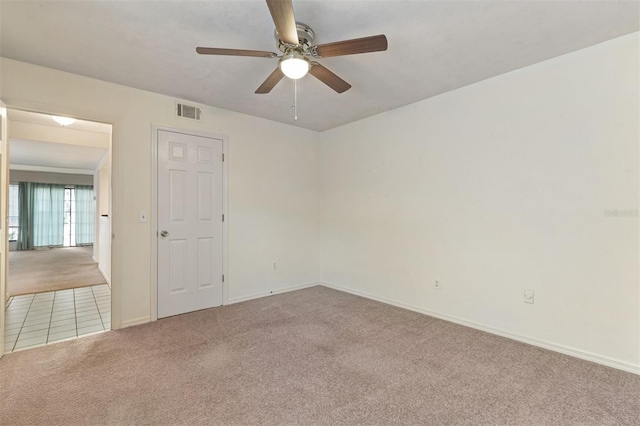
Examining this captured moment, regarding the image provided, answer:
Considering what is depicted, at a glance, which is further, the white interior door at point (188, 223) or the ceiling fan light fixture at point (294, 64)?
the white interior door at point (188, 223)

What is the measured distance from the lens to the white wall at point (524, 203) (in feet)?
7.41

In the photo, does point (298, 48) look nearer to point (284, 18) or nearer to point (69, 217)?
point (284, 18)

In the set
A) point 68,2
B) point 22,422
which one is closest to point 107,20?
point 68,2

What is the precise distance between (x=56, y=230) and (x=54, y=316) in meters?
8.55

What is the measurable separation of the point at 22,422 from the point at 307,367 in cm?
172

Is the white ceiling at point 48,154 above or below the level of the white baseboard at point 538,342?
above

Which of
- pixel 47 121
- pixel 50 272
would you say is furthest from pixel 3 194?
pixel 50 272

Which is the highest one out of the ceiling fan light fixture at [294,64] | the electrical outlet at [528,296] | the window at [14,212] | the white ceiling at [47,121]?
the white ceiling at [47,121]

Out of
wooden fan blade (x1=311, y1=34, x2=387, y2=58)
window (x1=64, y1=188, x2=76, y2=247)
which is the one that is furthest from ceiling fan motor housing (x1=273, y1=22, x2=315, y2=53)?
window (x1=64, y1=188, x2=76, y2=247)

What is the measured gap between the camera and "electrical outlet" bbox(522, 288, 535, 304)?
2.65 meters

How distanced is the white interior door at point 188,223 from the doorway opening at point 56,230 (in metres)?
0.81

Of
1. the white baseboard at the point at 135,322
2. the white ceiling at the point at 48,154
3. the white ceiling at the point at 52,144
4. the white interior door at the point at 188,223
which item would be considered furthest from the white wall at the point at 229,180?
the white ceiling at the point at 48,154

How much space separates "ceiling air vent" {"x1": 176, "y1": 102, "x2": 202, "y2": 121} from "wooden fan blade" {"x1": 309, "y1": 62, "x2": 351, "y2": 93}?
1960 mm

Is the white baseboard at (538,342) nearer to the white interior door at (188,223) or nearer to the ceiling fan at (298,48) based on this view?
the white interior door at (188,223)
